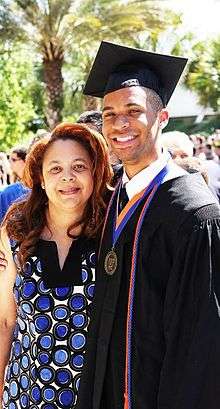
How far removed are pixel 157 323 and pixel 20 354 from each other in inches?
29.9

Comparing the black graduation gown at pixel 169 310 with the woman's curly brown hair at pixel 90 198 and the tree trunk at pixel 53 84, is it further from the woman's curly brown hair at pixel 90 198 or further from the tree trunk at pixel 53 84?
the tree trunk at pixel 53 84

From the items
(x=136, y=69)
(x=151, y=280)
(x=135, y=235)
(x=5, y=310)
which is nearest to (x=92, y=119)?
(x=136, y=69)

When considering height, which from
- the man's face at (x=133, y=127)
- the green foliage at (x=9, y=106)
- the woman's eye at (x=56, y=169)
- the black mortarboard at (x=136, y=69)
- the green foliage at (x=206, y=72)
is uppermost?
the green foliage at (x=206, y=72)

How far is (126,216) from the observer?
2.29 meters

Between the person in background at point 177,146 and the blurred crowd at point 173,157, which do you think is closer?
the blurred crowd at point 173,157

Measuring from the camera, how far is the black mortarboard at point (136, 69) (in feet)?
8.13

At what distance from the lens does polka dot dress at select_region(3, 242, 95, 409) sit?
8.32ft

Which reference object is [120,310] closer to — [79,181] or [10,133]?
[79,181]

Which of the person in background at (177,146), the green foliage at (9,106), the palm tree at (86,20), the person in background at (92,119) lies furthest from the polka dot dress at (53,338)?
the green foliage at (9,106)

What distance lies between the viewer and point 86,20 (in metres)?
16.5

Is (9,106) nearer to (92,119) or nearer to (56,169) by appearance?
(92,119)

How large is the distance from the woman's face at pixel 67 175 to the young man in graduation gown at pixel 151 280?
0.61 ft

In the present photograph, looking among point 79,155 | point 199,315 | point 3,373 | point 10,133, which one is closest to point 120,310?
point 199,315

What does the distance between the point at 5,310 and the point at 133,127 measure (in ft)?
3.43
